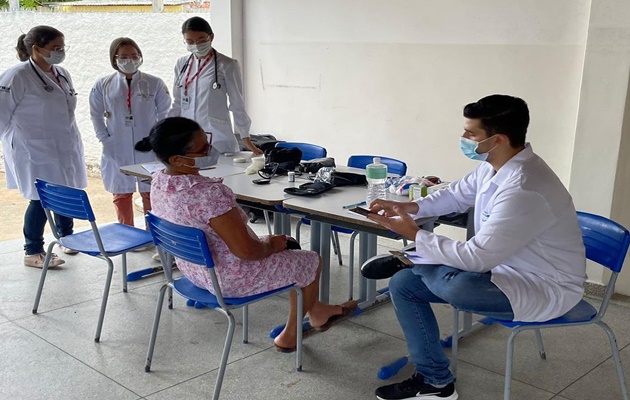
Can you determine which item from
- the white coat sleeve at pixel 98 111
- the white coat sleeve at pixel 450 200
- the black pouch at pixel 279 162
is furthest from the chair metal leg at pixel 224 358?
the white coat sleeve at pixel 98 111

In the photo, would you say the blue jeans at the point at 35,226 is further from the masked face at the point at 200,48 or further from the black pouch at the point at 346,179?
the black pouch at the point at 346,179

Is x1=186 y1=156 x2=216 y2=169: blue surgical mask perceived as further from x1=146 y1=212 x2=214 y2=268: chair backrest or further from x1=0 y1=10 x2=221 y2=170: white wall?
x1=0 y1=10 x2=221 y2=170: white wall

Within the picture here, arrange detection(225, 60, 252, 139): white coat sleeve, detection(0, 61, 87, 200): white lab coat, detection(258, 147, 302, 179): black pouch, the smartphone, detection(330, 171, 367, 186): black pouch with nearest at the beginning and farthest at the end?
the smartphone
detection(330, 171, 367, 186): black pouch
detection(258, 147, 302, 179): black pouch
detection(0, 61, 87, 200): white lab coat
detection(225, 60, 252, 139): white coat sleeve

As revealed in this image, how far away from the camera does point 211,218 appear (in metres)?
2.57

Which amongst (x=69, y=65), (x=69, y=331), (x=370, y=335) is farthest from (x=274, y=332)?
(x=69, y=65)

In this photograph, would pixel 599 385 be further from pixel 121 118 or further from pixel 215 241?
pixel 121 118

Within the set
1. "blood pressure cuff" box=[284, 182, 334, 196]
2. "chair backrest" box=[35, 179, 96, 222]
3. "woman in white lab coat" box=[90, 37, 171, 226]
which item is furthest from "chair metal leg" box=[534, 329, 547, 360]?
"woman in white lab coat" box=[90, 37, 171, 226]

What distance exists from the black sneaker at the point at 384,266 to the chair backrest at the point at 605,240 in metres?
0.70

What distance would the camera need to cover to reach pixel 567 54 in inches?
154

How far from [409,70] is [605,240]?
8.01 feet

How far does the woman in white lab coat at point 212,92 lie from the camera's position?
14.3 feet

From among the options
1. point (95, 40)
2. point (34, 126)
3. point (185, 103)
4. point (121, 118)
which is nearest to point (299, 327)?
point (185, 103)

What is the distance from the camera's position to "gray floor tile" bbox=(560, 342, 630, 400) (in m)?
2.77

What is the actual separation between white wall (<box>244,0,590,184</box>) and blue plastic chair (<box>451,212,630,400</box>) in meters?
1.52
